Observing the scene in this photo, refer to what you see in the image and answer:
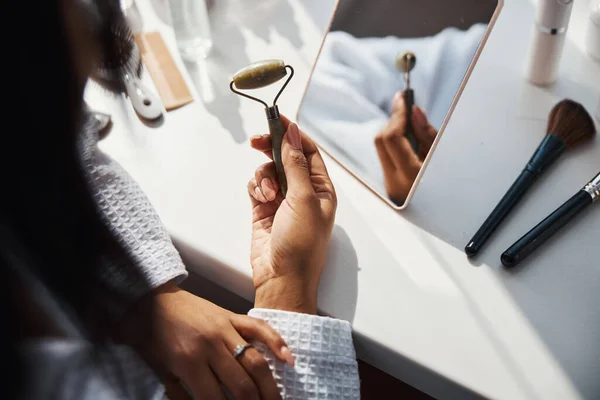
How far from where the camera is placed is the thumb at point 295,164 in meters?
0.54

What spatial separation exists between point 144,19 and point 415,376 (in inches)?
20.4

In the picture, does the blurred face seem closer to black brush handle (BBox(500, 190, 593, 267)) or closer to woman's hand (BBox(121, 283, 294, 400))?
woman's hand (BBox(121, 283, 294, 400))

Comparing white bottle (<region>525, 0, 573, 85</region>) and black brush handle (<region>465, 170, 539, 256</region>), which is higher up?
white bottle (<region>525, 0, 573, 85</region>)

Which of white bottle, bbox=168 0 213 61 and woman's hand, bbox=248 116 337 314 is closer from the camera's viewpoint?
woman's hand, bbox=248 116 337 314

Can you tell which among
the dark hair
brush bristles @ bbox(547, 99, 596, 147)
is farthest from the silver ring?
brush bristles @ bbox(547, 99, 596, 147)

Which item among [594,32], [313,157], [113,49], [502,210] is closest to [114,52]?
[113,49]

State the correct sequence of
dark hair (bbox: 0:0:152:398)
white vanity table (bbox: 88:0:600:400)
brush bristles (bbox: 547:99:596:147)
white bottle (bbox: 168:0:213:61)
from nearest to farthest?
dark hair (bbox: 0:0:152:398), white vanity table (bbox: 88:0:600:400), brush bristles (bbox: 547:99:596:147), white bottle (bbox: 168:0:213:61)

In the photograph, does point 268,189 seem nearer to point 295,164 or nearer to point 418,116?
point 295,164

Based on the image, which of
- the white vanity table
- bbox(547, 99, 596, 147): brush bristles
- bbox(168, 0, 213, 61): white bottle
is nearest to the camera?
the white vanity table

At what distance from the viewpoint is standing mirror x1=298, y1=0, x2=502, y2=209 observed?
1.80 feet

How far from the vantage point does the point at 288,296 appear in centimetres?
52

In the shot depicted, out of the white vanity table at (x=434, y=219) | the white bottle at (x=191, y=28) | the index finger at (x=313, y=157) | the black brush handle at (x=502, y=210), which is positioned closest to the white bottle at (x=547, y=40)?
the white vanity table at (x=434, y=219)

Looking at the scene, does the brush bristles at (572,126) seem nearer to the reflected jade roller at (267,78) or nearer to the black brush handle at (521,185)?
the black brush handle at (521,185)

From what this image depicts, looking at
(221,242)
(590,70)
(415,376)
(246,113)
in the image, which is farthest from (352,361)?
(590,70)
